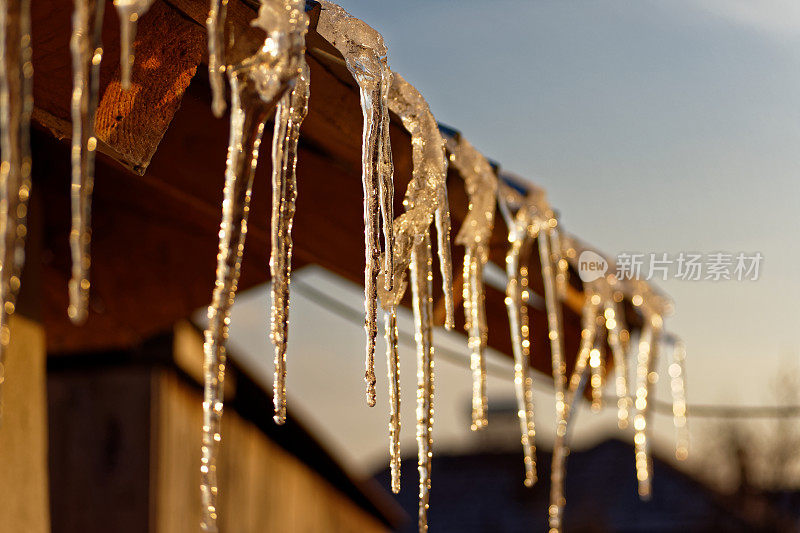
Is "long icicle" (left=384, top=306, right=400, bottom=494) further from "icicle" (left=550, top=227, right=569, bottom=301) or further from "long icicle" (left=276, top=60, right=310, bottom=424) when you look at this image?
"icicle" (left=550, top=227, right=569, bottom=301)

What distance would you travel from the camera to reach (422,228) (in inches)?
59.9

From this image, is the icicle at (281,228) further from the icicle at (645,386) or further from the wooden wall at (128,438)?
the wooden wall at (128,438)

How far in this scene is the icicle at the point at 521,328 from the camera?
2.03 meters

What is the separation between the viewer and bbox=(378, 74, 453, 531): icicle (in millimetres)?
1494

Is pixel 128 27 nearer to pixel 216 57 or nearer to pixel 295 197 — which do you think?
pixel 216 57

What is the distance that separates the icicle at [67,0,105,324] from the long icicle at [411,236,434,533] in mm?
761

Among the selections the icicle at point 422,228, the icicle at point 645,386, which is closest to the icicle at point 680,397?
the icicle at point 645,386

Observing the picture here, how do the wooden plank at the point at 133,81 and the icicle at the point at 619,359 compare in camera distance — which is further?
the icicle at the point at 619,359

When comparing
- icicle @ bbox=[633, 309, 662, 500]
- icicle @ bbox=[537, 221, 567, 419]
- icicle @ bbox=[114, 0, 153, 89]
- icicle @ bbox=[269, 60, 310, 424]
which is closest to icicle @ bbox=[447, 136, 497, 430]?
icicle @ bbox=[537, 221, 567, 419]

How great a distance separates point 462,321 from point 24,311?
127 centimetres

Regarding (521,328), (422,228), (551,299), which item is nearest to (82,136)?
(422,228)

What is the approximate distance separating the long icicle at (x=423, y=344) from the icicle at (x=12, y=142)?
2.68 feet

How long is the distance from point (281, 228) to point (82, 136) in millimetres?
353

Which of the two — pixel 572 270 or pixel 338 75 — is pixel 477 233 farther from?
pixel 572 270
